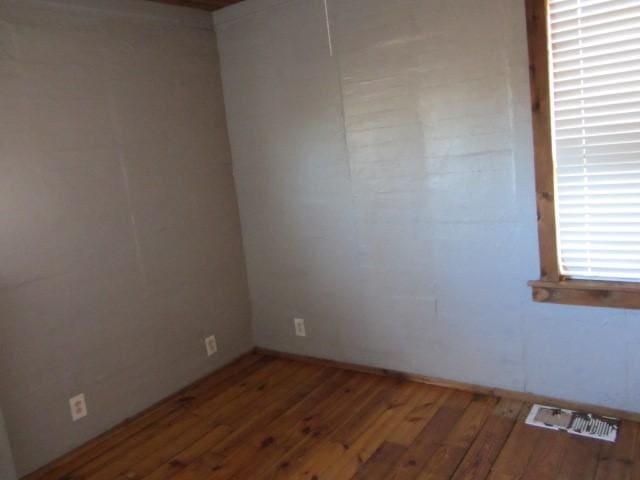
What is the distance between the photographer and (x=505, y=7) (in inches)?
94.1

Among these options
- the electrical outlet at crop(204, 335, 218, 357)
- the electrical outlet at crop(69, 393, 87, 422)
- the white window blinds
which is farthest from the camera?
the electrical outlet at crop(204, 335, 218, 357)

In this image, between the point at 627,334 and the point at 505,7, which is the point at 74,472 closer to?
the point at 627,334

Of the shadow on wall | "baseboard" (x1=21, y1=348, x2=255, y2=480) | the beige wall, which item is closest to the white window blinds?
the beige wall

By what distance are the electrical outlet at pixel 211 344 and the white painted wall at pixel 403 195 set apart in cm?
41

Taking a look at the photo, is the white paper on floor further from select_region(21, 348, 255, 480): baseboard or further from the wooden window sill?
select_region(21, 348, 255, 480): baseboard

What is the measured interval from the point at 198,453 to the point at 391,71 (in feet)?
7.14

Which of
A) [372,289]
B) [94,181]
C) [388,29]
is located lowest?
[372,289]

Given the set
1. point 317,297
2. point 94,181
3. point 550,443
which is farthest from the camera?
point 317,297

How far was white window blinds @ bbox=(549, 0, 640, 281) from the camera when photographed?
217 cm

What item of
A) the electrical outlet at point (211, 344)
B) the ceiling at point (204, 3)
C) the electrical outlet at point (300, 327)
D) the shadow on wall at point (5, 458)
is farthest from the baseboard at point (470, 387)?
the ceiling at point (204, 3)

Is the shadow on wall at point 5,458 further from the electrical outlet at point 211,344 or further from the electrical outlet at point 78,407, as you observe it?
the electrical outlet at point 211,344

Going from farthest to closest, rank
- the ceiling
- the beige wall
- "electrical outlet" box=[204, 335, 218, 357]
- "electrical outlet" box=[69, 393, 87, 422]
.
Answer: "electrical outlet" box=[204, 335, 218, 357]
the ceiling
"electrical outlet" box=[69, 393, 87, 422]
the beige wall

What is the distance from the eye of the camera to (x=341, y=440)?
8.35 feet

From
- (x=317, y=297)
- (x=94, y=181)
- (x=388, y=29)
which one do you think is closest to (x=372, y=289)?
(x=317, y=297)
